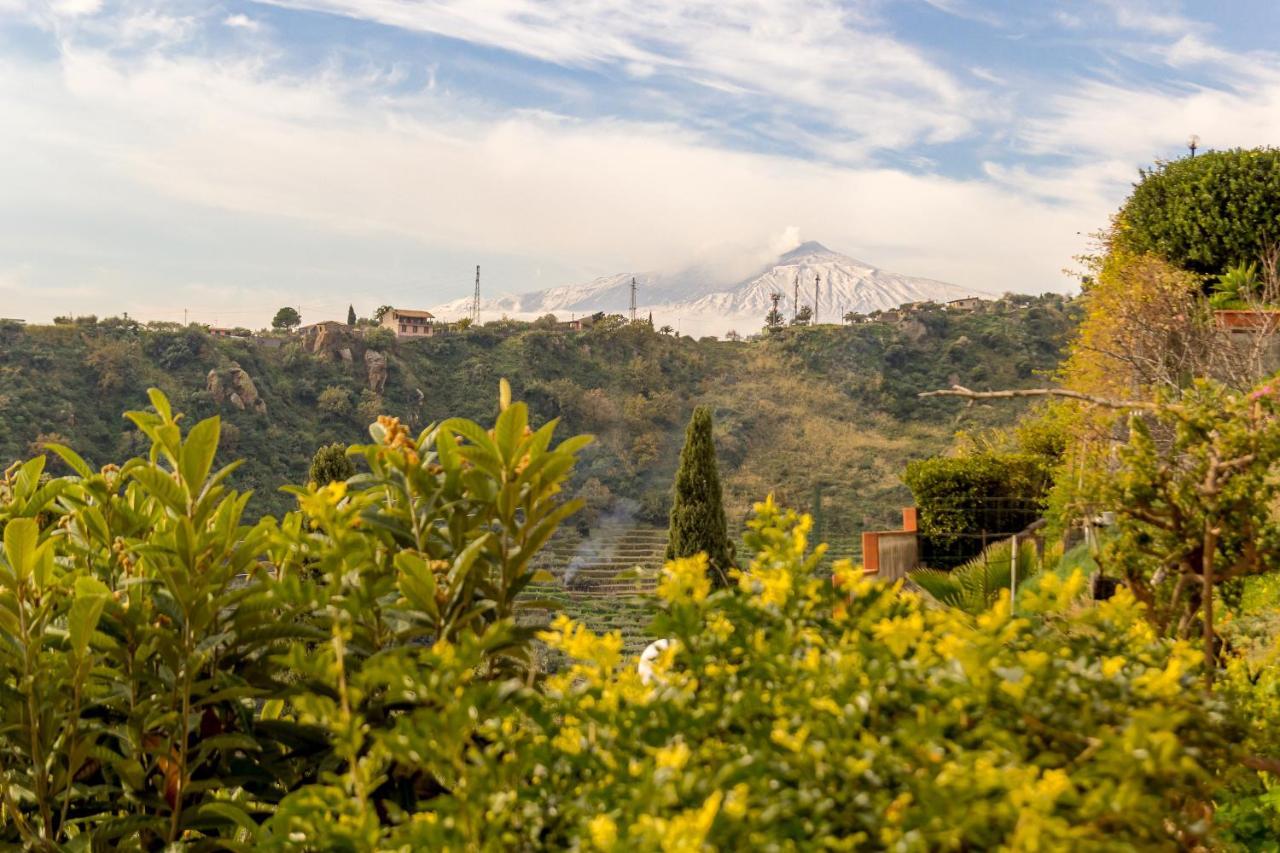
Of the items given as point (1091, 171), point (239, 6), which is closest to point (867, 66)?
point (1091, 171)

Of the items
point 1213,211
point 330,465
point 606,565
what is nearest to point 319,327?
point 606,565

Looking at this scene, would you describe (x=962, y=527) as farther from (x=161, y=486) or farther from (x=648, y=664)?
(x=161, y=486)

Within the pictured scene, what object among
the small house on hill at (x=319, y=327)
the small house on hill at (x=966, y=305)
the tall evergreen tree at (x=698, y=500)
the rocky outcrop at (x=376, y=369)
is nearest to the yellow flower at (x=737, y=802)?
the tall evergreen tree at (x=698, y=500)

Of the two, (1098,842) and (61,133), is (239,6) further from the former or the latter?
(1098,842)

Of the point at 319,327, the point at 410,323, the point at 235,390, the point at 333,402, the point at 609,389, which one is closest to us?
the point at 235,390

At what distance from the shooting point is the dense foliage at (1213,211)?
938 centimetres

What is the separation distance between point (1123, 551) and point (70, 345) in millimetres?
34893

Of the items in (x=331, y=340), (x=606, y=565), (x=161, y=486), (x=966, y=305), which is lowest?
(x=606, y=565)

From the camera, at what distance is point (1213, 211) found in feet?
31.2

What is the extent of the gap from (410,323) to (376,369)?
5272 mm

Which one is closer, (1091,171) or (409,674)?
(409,674)

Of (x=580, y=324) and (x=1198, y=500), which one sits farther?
(x=580, y=324)

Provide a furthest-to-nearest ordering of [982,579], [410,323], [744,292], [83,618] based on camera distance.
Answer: [744,292]
[410,323]
[982,579]
[83,618]

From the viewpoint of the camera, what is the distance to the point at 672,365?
3812 centimetres
